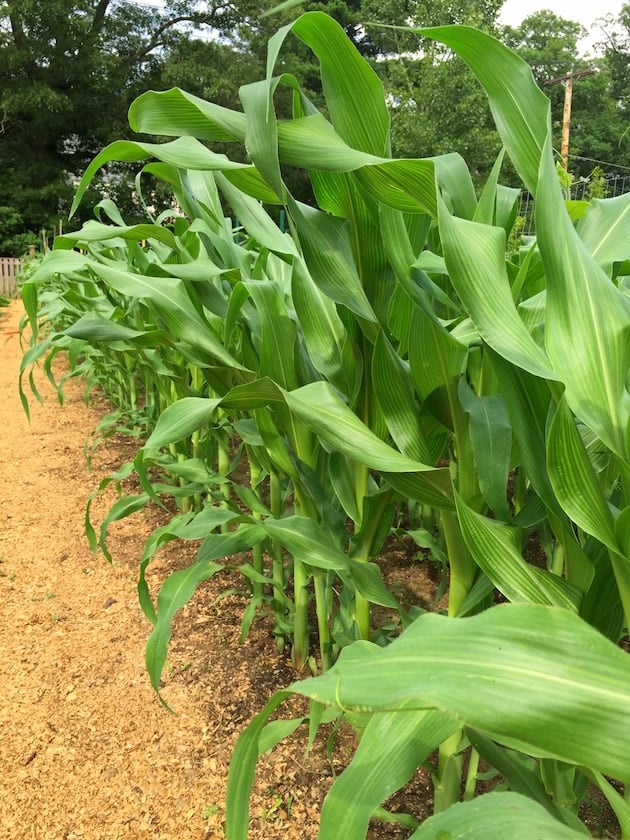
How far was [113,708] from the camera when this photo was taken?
113cm

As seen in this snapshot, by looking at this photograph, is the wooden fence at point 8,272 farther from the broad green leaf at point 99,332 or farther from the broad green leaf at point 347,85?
the broad green leaf at point 347,85

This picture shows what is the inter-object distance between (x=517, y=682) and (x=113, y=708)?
3.42ft

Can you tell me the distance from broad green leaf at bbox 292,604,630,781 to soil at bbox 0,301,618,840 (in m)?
0.69

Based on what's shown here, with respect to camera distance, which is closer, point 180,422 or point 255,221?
point 180,422

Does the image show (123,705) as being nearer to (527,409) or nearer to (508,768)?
Answer: (508,768)

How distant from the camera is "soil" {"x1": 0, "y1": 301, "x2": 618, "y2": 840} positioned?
905 mm

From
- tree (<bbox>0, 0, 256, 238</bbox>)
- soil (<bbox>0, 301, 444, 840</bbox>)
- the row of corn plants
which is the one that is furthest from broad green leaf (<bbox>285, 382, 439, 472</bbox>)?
tree (<bbox>0, 0, 256, 238</bbox>)

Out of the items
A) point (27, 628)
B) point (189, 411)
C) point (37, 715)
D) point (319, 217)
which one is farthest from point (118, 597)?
point (319, 217)

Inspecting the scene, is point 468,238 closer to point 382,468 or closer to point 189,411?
point 382,468

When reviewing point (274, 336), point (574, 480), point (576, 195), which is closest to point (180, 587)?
point (274, 336)

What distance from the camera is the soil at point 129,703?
90 cm

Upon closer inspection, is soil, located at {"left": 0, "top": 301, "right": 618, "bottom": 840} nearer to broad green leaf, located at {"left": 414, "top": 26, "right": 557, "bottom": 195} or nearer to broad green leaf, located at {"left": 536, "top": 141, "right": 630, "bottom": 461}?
broad green leaf, located at {"left": 536, "top": 141, "right": 630, "bottom": 461}

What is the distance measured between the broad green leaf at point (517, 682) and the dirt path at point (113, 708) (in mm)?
736

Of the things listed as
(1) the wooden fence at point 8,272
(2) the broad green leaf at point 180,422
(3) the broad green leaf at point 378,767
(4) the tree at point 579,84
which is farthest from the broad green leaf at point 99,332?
(4) the tree at point 579,84
